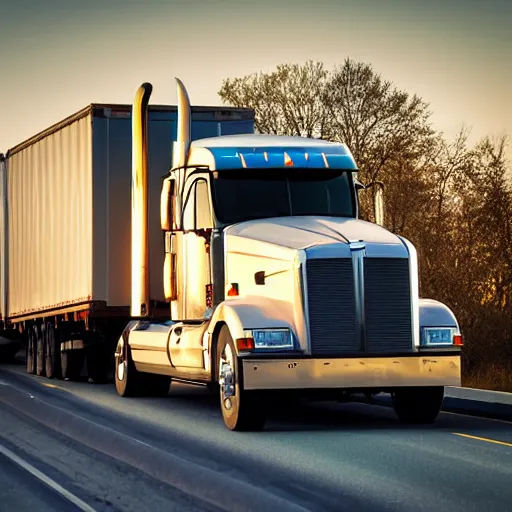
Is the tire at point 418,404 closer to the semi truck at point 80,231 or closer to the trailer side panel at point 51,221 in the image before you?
the semi truck at point 80,231

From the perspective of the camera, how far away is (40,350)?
2705cm

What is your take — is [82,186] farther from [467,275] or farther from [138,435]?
[467,275]

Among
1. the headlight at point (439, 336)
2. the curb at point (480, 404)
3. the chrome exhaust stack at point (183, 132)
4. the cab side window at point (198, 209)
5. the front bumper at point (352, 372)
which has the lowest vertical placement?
the curb at point (480, 404)

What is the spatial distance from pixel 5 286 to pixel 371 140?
25654 millimetres

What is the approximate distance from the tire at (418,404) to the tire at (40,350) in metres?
11.0

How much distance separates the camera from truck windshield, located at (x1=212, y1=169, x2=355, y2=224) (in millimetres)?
17391

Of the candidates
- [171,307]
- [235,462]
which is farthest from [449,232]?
[235,462]

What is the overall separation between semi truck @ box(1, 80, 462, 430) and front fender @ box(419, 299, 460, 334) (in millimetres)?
16

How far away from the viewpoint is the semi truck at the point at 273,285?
15.3 metres

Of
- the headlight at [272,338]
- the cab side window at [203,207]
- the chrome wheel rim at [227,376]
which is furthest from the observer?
the cab side window at [203,207]

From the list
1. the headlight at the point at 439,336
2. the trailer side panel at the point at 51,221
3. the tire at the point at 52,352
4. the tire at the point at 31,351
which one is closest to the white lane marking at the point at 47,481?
the headlight at the point at 439,336

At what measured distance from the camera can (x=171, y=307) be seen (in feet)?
61.5

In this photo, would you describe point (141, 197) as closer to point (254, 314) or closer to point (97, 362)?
point (254, 314)

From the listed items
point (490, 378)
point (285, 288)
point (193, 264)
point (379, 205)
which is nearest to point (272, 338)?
point (285, 288)
